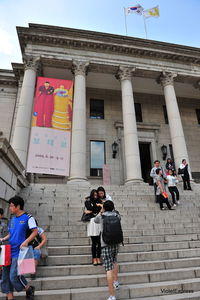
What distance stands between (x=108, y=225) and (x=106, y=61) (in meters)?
15.6

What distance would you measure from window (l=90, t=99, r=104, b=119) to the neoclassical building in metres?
0.10

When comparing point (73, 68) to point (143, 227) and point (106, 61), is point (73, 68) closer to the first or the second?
point (106, 61)

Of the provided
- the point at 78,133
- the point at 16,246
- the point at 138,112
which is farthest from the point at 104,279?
the point at 138,112

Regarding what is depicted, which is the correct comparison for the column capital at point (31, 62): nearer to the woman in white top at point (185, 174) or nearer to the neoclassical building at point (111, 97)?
the neoclassical building at point (111, 97)

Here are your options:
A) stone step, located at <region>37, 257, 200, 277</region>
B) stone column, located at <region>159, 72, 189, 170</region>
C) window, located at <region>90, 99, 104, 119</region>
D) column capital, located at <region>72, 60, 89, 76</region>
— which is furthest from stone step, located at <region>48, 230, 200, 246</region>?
window, located at <region>90, 99, 104, 119</region>

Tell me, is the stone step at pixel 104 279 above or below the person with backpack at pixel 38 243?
below

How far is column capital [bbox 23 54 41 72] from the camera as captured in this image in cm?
1518

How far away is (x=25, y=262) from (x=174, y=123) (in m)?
14.8

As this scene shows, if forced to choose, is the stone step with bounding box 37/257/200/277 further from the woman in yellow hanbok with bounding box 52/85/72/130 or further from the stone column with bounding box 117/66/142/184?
the woman in yellow hanbok with bounding box 52/85/72/130

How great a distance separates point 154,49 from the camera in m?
17.7

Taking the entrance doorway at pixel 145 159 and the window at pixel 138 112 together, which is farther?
the window at pixel 138 112

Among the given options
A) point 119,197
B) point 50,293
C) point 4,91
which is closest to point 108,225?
point 50,293

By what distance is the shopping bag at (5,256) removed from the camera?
10.6ft

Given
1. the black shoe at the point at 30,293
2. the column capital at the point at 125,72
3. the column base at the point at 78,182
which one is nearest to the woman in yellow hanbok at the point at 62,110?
the column base at the point at 78,182
